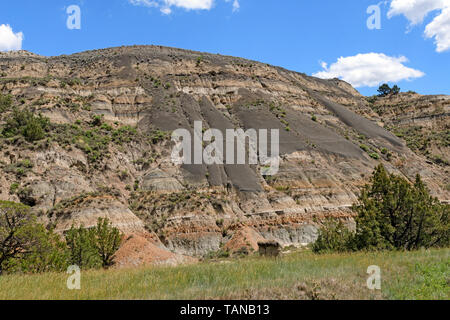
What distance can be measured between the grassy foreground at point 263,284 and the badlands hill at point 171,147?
14944 millimetres

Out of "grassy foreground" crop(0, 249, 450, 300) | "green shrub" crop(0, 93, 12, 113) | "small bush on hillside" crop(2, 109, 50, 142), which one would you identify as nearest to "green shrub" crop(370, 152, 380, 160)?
"grassy foreground" crop(0, 249, 450, 300)

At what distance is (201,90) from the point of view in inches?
2512

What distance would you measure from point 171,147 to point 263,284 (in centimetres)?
4103

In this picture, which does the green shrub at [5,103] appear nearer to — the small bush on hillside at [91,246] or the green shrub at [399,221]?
the small bush on hillside at [91,246]

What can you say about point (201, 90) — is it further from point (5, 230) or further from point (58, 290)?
point (58, 290)

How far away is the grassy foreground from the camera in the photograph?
762 cm

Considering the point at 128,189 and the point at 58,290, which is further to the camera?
the point at 128,189

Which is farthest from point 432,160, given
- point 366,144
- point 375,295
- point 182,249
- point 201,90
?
point 375,295

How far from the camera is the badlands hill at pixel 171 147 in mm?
34375

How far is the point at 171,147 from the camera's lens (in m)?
48.1

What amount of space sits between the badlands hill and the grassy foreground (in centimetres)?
1494

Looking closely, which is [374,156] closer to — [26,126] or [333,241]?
[333,241]

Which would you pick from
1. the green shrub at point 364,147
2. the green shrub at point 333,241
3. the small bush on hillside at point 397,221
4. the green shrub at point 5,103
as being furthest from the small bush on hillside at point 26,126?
the green shrub at point 364,147

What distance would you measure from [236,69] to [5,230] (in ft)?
199
